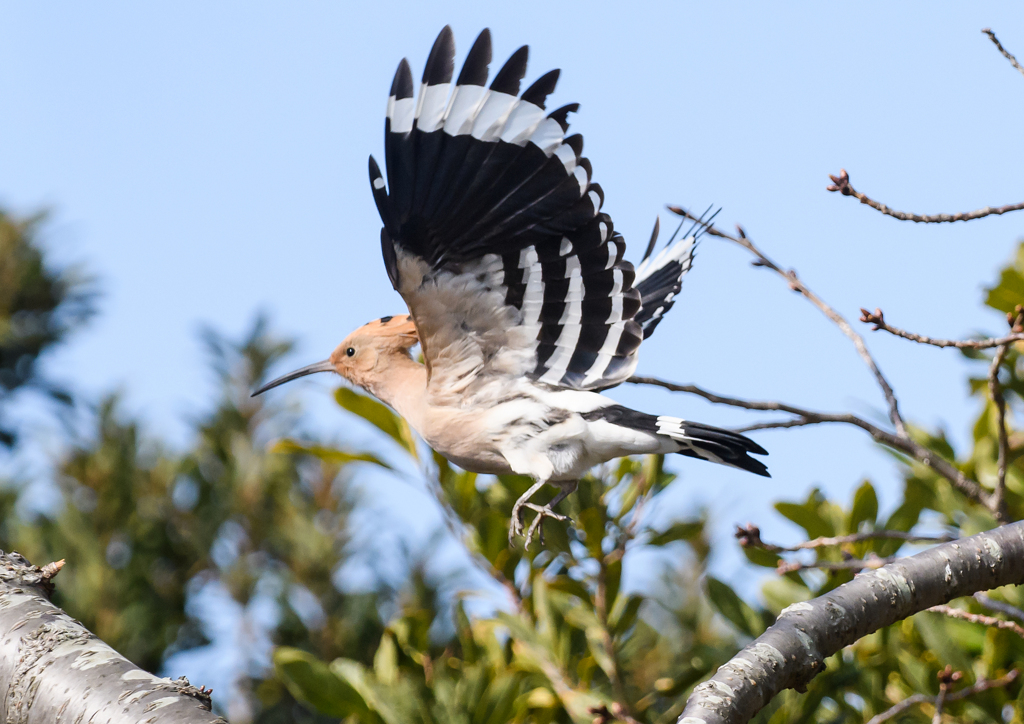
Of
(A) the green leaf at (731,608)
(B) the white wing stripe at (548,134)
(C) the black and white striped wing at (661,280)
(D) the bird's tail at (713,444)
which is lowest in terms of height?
(A) the green leaf at (731,608)

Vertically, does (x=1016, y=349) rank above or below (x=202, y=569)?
above

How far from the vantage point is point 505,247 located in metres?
1.89

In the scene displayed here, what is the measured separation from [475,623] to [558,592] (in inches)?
9.1

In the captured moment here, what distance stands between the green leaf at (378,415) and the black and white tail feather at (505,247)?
0.38 metres

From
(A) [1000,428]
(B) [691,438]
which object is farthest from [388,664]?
(A) [1000,428]

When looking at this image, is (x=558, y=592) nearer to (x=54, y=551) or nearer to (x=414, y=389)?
(x=414, y=389)

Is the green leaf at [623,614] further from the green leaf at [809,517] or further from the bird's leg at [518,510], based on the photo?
the bird's leg at [518,510]

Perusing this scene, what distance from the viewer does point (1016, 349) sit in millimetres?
2334

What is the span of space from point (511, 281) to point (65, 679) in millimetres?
1024

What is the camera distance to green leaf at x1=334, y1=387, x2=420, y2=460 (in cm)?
230

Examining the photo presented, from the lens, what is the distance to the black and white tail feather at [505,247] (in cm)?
179

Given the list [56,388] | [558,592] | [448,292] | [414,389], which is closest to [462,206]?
[448,292]

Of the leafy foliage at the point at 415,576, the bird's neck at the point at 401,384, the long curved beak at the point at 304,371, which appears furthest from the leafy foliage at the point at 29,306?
the bird's neck at the point at 401,384

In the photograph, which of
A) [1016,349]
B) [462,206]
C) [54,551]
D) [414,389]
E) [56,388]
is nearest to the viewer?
[462,206]
